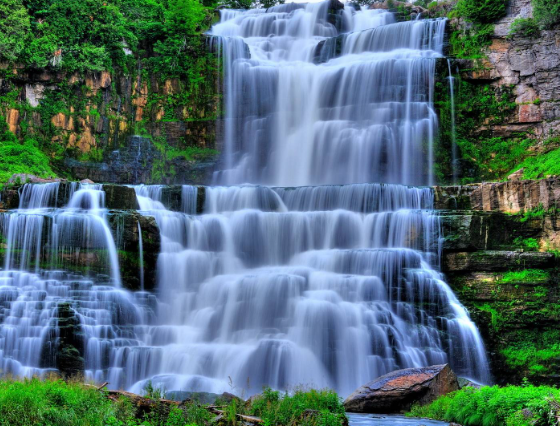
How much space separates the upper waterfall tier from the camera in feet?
99.8

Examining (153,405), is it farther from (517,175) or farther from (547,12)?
(547,12)

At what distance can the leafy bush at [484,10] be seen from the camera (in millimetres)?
33312

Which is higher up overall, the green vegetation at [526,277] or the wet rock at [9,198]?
the wet rock at [9,198]

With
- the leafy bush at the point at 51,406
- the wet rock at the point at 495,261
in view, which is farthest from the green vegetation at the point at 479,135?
the leafy bush at the point at 51,406

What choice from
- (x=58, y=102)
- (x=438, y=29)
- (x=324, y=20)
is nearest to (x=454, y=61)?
(x=438, y=29)

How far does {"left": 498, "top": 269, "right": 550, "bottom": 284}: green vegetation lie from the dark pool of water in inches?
346

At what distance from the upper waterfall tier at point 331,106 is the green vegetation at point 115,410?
20.6 meters

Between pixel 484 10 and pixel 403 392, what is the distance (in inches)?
1077

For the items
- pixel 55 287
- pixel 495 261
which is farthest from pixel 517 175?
pixel 55 287

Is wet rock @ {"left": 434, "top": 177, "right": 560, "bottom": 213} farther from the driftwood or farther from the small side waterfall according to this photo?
the driftwood

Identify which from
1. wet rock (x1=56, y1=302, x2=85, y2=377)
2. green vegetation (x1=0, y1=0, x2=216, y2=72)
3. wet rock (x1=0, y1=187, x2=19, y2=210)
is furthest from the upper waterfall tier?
wet rock (x1=56, y1=302, x2=85, y2=377)

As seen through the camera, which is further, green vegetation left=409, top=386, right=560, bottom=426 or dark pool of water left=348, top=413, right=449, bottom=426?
dark pool of water left=348, top=413, right=449, bottom=426

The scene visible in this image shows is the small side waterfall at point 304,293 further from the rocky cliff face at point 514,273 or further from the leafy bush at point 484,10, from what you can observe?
the leafy bush at point 484,10

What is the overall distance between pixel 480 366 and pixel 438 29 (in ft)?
76.2
